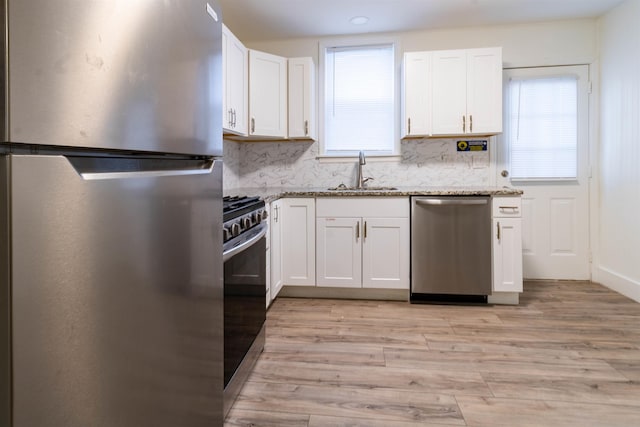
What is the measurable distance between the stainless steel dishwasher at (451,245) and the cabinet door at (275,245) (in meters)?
1.05

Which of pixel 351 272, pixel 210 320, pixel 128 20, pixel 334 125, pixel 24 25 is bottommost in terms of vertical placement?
pixel 351 272

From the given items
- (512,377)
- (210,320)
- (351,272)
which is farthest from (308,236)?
(210,320)

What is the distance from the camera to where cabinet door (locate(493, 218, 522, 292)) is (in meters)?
2.94

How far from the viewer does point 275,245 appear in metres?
2.90

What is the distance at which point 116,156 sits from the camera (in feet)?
2.36

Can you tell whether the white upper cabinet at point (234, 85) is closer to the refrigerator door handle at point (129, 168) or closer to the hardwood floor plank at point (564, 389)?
the refrigerator door handle at point (129, 168)

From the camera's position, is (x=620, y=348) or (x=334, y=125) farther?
(x=334, y=125)

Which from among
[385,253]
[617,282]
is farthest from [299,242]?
[617,282]

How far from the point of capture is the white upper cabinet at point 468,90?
324 centimetres

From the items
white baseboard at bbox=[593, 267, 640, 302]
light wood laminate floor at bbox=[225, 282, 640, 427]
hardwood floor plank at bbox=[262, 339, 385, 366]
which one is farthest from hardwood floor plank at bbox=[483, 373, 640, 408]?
white baseboard at bbox=[593, 267, 640, 302]

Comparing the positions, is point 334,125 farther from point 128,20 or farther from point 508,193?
point 128,20

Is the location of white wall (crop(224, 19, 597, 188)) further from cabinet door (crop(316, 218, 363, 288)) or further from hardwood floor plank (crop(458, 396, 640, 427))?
hardwood floor plank (crop(458, 396, 640, 427))

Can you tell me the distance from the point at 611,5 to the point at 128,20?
4.00 meters

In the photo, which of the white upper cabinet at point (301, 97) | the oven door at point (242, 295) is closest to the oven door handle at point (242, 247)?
the oven door at point (242, 295)
